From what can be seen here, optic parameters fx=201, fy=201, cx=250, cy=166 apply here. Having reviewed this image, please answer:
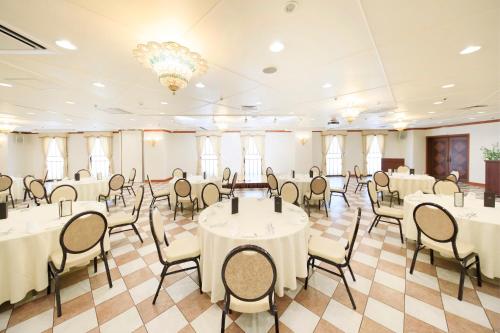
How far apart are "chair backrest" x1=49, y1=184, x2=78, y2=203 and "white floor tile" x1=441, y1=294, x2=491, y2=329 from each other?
6.21 m

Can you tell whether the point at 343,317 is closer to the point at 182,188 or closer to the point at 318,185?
the point at 318,185

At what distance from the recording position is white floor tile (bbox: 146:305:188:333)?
6.44ft

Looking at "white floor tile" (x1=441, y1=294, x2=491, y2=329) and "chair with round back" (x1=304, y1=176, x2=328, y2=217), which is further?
"chair with round back" (x1=304, y1=176, x2=328, y2=217)

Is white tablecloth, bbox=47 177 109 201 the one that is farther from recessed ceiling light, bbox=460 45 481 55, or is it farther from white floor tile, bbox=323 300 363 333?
recessed ceiling light, bbox=460 45 481 55

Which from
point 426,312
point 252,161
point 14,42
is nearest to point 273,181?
point 426,312

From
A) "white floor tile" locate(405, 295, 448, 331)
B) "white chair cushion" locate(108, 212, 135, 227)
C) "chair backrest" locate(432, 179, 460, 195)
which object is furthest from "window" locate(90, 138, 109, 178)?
"chair backrest" locate(432, 179, 460, 195)

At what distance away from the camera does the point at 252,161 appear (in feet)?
38.5

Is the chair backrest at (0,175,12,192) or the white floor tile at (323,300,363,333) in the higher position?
the chair backrest at (0,175,12,192)

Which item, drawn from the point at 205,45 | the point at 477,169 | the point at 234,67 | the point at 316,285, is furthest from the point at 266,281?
the point at 477,169

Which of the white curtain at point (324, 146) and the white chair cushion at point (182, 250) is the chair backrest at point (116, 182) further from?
the white curtain at point (324, 146)

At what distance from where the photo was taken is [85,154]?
37.1 feet

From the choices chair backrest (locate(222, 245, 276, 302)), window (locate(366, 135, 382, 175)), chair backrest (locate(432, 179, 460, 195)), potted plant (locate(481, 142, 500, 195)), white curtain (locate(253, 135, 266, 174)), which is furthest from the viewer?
window (locate(366, 135, 382, 175))

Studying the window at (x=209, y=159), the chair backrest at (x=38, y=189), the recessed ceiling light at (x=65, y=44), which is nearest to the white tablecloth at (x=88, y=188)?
the chair backrest at (x=38, y=189)

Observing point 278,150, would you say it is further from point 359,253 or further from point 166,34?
point 166,34
